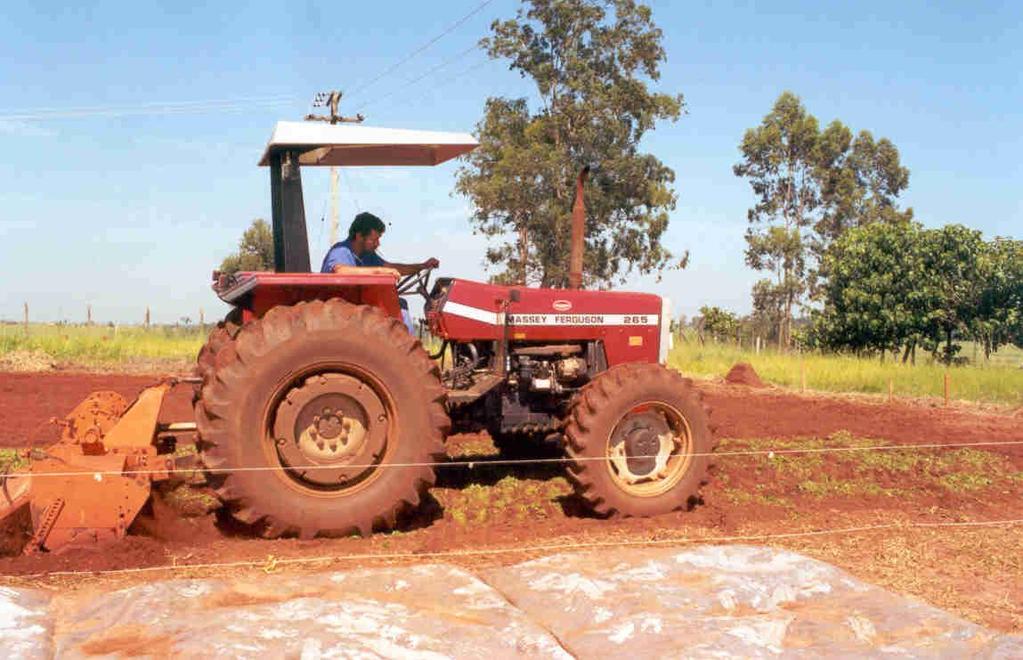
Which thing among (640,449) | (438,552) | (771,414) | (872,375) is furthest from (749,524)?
(872,375)

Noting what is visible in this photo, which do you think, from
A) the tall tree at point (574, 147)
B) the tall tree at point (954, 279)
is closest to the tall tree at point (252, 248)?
the tall tree at point (574, 147)

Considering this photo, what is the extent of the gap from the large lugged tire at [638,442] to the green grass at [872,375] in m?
12.1

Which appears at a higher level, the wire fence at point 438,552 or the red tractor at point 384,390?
the red tractor at point 384,390

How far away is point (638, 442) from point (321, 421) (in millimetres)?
2057

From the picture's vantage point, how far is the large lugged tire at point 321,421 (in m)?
4.86

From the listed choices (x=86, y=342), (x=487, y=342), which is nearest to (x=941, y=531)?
(x=487, y=342)

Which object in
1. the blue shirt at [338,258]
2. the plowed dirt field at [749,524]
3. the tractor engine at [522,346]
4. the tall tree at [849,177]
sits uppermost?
the tall tree at [849,177]

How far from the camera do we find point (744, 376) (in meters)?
18.4

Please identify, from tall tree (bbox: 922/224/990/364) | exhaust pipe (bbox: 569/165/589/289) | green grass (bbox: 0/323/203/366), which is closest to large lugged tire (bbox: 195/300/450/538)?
exhaust pipe (bbox: 569/165/589/289)

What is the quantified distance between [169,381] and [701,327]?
2962 cm

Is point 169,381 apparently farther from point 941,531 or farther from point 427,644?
point 941,531

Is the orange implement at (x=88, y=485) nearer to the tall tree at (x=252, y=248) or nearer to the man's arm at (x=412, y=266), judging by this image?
the man's arm at (x=412, y=266)

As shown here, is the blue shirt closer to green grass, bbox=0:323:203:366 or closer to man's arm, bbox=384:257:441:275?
man's arm, bbox=384:257:441:275

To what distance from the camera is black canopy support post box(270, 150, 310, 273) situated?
563cm
